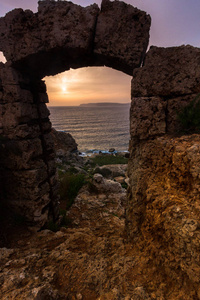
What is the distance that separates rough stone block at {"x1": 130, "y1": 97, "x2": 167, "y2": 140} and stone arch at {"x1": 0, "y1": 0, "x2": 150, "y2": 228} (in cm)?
87

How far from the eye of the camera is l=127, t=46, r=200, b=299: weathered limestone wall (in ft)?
5.22

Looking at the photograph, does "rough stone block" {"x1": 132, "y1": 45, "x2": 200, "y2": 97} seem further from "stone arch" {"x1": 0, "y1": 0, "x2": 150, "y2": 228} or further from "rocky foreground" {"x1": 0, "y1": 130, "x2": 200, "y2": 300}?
"rocky foreground" {"x1": 0, "y1": 130, "x2": 200, "y2": 300}

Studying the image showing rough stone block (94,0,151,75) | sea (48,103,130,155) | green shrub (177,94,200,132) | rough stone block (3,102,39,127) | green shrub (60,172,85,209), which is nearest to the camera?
green shrub (177,94,200,132)

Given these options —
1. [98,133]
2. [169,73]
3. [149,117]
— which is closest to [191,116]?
[149,117]

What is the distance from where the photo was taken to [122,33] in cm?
294

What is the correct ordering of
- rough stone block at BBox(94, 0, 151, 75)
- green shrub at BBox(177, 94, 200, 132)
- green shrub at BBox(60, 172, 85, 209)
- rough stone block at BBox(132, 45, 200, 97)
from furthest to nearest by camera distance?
green shrub at BBox(60, 172, 85, 209), rough stone block at BBox(94, 0, 151, 75), rough stone block at BBox(132, 45, 200, 97), green shrub at BBox(177, 94, 200, 132)

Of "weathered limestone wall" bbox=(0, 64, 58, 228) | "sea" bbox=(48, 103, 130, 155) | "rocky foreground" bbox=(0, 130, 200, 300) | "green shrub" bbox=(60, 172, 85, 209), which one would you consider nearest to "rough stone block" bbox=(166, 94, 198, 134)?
"rocky foreground" bbox=(0, 130, 200, 300)

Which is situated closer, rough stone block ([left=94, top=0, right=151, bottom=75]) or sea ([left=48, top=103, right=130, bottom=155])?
rough stone block ([left=94, top=0, right=151, bottom=75])

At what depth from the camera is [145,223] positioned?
226cm

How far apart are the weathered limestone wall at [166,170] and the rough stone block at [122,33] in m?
0.31

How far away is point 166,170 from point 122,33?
2652 millimetres

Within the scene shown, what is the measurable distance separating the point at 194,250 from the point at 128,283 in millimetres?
818

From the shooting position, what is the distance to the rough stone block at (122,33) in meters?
2.88

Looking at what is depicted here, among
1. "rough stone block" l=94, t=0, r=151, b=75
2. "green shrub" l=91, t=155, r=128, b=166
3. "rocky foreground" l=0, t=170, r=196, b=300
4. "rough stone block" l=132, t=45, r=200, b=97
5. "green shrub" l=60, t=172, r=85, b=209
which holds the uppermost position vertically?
"rough stone block" l=94, t=0, r=151, b=75
